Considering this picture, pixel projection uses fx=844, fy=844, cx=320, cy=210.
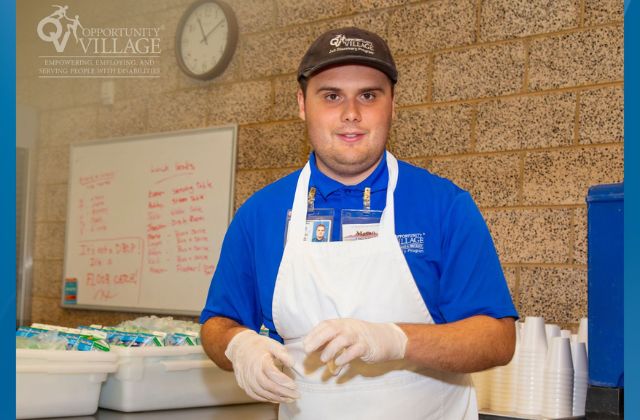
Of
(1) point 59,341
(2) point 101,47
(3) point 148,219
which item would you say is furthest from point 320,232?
(2) point 101,47

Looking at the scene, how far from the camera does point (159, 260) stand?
405 cm

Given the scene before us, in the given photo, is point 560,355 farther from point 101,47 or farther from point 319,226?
point 101,47

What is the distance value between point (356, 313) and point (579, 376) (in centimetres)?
96

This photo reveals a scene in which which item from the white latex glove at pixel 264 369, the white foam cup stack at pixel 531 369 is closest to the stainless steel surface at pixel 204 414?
the white latex glove at pixel 264 369

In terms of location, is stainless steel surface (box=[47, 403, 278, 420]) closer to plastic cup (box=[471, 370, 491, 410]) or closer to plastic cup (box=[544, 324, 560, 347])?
plastic cup (box=[471, 370, 491, 410])

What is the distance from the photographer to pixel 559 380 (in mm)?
2373

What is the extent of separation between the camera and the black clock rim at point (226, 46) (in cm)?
383

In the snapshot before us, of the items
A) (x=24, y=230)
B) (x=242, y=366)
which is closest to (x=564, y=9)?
(x=242, y=366)

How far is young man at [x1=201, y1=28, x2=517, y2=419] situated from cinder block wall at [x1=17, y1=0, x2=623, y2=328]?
43.2 inches

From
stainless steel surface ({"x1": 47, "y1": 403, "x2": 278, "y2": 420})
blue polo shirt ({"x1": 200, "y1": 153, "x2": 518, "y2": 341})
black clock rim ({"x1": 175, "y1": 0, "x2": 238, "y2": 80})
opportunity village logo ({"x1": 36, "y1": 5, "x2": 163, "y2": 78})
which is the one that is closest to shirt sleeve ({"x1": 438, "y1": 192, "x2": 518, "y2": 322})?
blue polo shirt ({"x1": 200, "y1": 153, "x2": 518, "y2": 341})

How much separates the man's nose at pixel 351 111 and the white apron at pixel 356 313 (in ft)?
0.61

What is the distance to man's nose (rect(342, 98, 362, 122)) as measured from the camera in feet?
5.71

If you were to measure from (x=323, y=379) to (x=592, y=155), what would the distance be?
1420 mm

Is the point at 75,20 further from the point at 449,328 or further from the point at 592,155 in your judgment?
the point at 449,328
